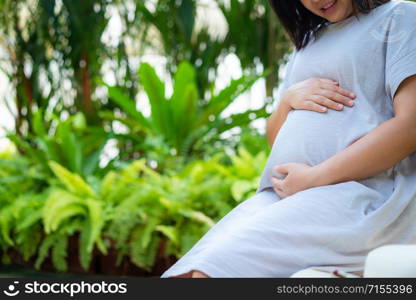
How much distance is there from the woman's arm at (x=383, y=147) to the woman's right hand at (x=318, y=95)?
0.33 feet

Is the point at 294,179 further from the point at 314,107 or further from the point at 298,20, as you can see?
the point at 298,20

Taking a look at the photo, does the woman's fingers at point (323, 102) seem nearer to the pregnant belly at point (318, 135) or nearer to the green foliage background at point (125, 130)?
the pregnant belly at point (318, 135)

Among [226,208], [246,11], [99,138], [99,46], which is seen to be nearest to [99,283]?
[226,208]

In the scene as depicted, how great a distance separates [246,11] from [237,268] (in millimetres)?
4512

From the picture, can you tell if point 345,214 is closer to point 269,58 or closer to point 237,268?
point 237,268

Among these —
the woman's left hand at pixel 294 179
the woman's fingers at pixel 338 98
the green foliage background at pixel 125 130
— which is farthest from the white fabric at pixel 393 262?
the green foliage background at pixel 125 130

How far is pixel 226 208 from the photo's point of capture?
3.00 meters

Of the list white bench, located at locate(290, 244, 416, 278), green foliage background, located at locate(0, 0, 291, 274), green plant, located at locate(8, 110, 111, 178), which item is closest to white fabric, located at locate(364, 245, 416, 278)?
white bench, located at locate(290, 244, 416, 278)

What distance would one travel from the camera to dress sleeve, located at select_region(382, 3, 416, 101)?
107 centimetres

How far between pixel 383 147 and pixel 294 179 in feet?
0.54

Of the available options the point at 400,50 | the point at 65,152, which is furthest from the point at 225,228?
the point at 65,152

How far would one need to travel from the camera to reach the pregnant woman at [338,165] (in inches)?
40.0

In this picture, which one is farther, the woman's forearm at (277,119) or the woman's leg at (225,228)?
the woman's forearm at (277,119)

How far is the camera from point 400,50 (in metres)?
1.09
